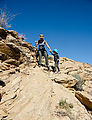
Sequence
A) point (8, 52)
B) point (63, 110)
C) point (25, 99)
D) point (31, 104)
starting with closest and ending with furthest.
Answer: point (31, 104)
point (25, 99)
point (63, 110)
point (8, 52)

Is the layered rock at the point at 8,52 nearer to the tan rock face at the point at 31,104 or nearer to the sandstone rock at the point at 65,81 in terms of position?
→ the tan rock face at the point at 31,104

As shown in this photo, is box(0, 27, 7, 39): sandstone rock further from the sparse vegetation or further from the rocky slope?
the sparse vegetation

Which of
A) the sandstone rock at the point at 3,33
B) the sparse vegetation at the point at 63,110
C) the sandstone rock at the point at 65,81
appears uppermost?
the sandstone rock at the point at 3,33

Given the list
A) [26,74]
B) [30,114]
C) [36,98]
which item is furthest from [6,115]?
[26,74]

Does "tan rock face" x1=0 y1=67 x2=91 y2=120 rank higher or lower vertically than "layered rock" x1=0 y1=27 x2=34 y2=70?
lower

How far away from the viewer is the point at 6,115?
259 cm

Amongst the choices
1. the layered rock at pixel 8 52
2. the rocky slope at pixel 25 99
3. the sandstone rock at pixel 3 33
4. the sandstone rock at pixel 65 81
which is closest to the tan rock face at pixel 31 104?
the rocky slope at pixel 25 99

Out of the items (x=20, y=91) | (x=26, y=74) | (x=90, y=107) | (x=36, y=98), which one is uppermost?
(x=26, y=74)

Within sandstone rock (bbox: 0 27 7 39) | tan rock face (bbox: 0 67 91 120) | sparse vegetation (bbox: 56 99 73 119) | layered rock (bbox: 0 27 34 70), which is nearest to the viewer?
tan rock face (bbox: 0 67 91 120)

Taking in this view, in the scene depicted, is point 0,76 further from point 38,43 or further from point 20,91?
point 38,43

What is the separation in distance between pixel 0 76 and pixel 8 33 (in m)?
3.03

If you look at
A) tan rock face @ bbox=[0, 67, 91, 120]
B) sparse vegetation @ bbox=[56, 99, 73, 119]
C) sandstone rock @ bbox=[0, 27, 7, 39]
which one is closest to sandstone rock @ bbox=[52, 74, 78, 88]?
tan rock face @ bbox=[0, 67, 91, 120]

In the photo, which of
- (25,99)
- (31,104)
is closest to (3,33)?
(25,99)

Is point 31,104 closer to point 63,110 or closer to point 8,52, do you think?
point 63,110
